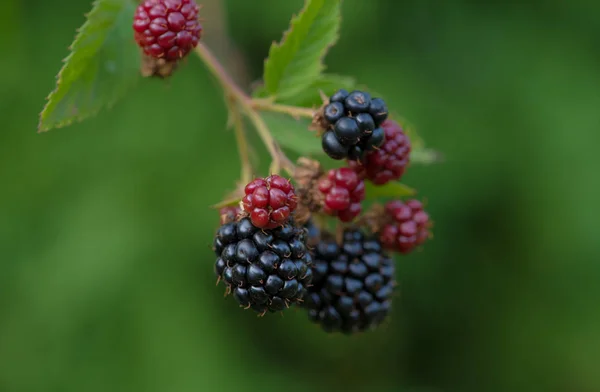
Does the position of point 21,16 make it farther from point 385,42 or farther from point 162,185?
point 385,42

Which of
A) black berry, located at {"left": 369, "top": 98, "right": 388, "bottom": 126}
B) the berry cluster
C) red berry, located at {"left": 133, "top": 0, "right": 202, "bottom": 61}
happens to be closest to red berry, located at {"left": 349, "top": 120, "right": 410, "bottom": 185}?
the berry cluster

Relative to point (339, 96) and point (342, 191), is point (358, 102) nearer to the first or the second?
point (339, 96)

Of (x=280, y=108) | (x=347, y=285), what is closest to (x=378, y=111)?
(x=280, y=108)

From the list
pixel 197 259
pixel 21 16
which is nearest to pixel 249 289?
pixel 197 259

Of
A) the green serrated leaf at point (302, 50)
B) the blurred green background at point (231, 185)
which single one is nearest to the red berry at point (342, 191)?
the green serrated leaf at point (302, 50)

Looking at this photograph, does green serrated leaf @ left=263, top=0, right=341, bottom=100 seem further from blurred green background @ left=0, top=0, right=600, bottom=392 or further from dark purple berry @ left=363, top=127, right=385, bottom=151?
blurred green background @ left=0, top=0, right=600, bottom=392

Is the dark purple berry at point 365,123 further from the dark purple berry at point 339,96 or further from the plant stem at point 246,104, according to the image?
the plant stem at point 246,104

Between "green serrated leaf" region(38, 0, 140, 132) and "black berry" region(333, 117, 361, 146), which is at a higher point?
"green serrated leaf" region(38, 0, 140, 132)
